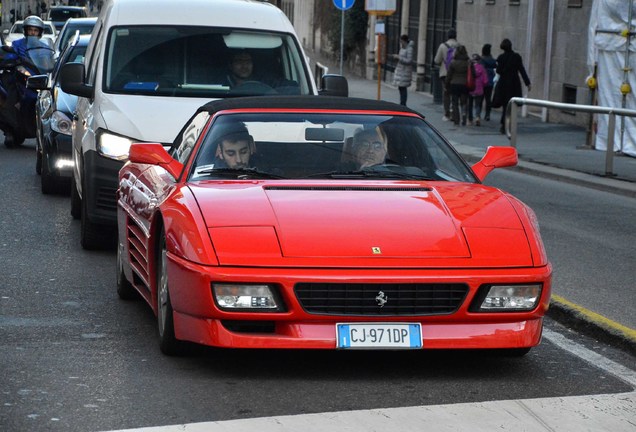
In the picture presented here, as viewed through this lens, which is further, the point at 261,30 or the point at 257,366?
the point at 261,30

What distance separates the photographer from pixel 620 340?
8.02 metres

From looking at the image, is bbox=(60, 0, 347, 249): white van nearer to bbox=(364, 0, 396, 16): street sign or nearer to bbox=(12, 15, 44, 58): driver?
bbox=(12, 15, 44, 58): driver

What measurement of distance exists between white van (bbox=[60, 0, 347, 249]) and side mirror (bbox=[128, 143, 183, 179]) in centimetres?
315

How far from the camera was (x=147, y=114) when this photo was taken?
1179 cm

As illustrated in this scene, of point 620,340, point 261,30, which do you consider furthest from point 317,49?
point 620,340

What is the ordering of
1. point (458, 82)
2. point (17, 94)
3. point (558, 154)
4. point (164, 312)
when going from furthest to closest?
point (458, 82) < point (17, 94) < point (558, 154) < point (164, 312)

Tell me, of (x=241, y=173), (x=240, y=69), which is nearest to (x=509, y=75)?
(x=240, y=69)

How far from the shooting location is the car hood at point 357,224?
6895mm

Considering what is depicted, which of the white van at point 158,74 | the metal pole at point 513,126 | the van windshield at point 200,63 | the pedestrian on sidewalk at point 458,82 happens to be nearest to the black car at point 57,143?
the white van at point 158,74

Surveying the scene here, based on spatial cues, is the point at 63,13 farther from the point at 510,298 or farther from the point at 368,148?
the point at 510,298

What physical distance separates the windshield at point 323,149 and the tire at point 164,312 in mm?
558

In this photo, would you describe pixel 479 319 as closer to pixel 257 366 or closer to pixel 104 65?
pixel 257 366

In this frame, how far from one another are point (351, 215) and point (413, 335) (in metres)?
0.68

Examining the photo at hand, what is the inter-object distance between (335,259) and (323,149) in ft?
4.99
